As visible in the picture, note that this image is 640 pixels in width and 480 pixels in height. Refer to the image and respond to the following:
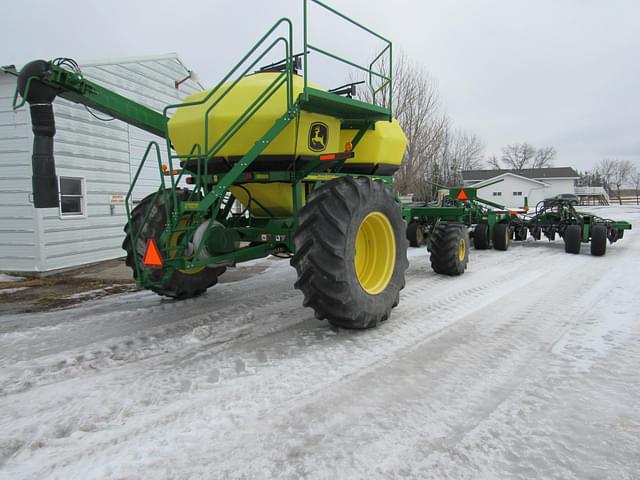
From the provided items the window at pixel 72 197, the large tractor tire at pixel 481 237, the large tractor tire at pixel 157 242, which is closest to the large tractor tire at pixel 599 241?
the large tractor tire at pixel 481 237

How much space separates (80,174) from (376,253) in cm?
757

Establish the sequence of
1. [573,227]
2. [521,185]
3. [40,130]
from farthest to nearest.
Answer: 1. [521,185]
2. [573,227]
3. [40,130]

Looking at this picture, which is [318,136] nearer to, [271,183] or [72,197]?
[271,183]

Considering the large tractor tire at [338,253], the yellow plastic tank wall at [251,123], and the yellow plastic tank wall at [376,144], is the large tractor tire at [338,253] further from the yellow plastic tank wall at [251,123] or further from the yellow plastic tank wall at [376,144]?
the yellow plastic tank wall at [376,144]

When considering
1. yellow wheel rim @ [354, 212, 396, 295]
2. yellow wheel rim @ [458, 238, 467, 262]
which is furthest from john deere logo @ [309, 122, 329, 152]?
yellow wheel rim @ [458, 238, 467, 262]

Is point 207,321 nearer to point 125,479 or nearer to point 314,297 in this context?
point 314,297

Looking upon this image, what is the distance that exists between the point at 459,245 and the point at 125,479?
21.6 ft

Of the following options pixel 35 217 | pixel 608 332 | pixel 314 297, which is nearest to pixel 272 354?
pixel 314 297

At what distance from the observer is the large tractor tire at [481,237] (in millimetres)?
11719

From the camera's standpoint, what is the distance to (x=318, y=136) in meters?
5.17

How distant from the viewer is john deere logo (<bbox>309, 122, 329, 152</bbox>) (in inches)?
201

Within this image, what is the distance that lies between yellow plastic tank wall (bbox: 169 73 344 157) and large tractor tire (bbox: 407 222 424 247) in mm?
6819

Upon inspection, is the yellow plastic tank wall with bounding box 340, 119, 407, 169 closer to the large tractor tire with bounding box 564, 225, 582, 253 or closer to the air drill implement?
the air drill implement

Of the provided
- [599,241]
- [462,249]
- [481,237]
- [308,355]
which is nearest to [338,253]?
[308,355]
